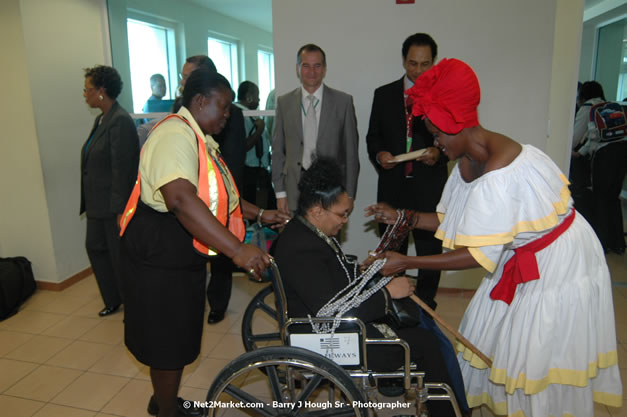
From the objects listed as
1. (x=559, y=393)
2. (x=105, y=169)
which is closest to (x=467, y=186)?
(x=559, y=393)

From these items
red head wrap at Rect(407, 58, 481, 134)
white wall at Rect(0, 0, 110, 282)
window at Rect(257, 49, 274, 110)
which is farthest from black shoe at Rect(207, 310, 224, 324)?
red head wrap at Rect(407, 58, 481, 134)

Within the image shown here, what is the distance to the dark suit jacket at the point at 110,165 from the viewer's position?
3004 mm

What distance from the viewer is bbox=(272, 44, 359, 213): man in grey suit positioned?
10.2ft

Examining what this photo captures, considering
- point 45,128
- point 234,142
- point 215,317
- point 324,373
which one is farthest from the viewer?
point 45,128

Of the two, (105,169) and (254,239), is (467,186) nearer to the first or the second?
(254,239)

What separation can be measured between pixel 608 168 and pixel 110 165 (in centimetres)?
462

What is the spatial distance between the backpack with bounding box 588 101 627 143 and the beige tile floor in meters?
1.63

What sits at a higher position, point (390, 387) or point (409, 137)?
point (409, 137)

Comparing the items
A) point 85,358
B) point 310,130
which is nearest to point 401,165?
point 310,130

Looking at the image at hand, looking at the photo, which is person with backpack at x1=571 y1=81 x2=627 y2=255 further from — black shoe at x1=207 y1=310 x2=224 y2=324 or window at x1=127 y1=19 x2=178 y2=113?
window at x1=127 y1=19 x2=178 y2=113

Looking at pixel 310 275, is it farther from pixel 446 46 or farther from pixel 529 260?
pixel 446 46

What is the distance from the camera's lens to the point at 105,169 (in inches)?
124

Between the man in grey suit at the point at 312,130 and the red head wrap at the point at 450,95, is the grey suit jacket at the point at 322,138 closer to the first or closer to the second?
the man in grey suit at the point at 312,130

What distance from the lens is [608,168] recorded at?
4.60 meters
